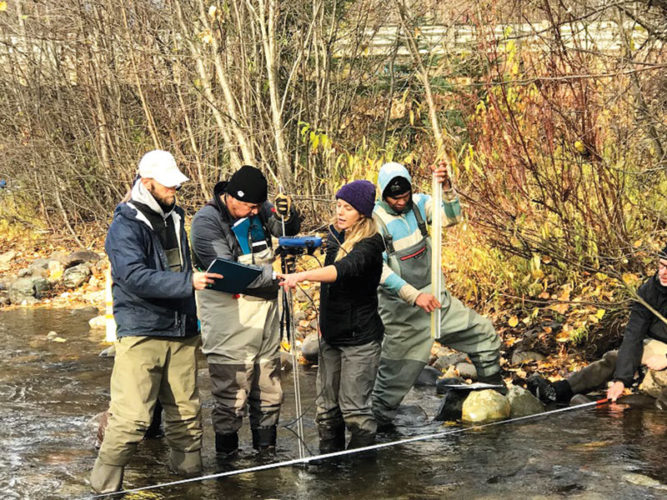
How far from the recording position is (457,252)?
976cm

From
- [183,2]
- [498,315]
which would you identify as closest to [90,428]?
[498,315]

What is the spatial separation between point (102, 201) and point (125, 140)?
7.33 feet

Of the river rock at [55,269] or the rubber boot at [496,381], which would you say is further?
the river rock at [55,269]

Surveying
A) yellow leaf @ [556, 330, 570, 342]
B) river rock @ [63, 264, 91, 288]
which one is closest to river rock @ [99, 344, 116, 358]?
yellow leaf @ [556, 330, 570, 342]

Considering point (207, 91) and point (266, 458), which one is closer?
point (266, 458)

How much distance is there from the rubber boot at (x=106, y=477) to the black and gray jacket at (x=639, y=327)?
A: 3.75 metres

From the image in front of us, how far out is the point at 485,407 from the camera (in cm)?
671

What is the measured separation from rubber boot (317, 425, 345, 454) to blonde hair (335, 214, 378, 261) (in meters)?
1.24

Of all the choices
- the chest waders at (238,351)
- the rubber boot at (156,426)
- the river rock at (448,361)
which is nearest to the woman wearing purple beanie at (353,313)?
the chest waders at (238,351)

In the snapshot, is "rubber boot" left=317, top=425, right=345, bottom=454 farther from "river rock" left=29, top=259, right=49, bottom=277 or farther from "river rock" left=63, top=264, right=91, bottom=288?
"river rock" left=29, top=259, right=49, bottom=277

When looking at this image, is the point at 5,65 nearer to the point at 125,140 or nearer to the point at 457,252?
the point at 125,140

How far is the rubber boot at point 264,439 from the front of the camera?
6.11m

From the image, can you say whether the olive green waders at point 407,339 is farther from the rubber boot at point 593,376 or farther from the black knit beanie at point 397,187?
the rubber boot at point 593,376

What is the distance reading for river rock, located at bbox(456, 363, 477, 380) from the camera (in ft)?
26.1
